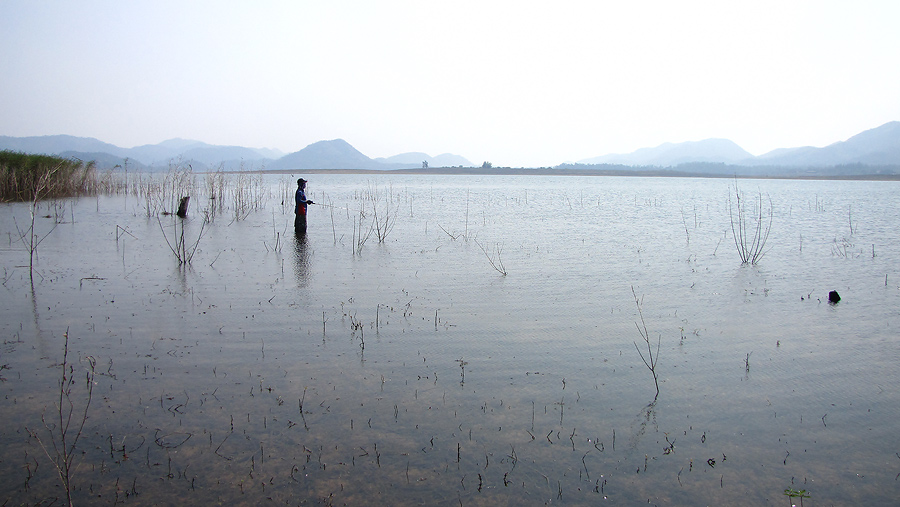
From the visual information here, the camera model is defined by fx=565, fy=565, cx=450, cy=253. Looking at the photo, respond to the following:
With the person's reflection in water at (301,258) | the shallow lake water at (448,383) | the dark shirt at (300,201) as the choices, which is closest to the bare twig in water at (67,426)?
the shallow lake water at (448,383)

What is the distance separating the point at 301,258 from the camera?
12.3 metres

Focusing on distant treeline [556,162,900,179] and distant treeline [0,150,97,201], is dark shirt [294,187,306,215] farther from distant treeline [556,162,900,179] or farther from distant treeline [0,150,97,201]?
distant treeline [556,162,900,179]

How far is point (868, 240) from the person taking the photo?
629 inches

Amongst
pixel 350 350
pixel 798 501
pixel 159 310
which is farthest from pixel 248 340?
pixel 798 501

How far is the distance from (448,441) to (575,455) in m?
0.92

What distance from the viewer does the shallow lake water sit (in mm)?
3713

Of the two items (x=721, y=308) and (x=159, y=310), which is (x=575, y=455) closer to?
(x=721, y=308)

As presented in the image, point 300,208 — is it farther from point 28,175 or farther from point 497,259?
point 28,175

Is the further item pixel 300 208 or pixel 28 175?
pixel 28 175

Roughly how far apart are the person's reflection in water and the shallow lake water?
4.8 inches

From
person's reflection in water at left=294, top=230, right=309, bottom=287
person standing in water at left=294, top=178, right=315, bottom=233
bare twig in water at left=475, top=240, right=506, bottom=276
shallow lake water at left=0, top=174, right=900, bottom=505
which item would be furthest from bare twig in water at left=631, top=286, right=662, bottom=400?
person standing in water at left=294, top=178, right=315, bottom=233

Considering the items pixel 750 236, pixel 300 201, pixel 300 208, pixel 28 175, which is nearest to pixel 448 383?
pixel 300 201

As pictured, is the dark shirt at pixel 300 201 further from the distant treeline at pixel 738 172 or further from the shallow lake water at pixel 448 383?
the distant treeline at pixel 738 172

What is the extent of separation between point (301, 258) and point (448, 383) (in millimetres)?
7826
